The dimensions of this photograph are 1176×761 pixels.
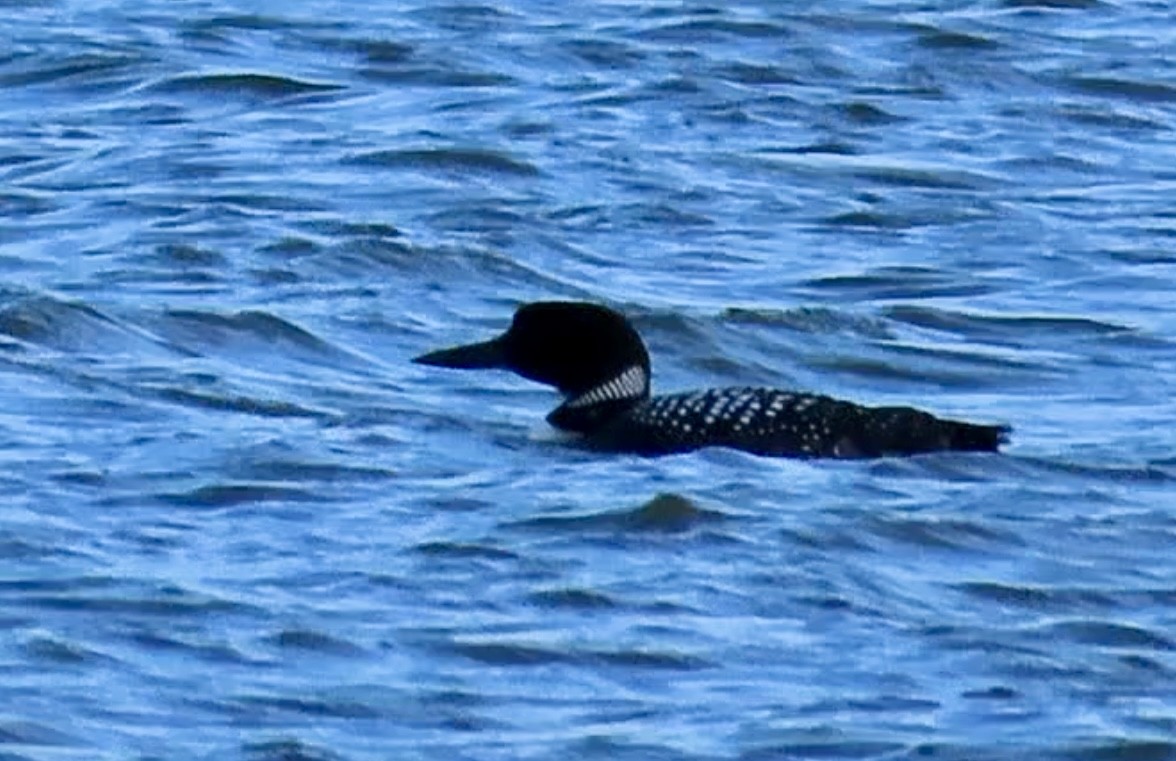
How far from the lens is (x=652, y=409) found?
12.1m

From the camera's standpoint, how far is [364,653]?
31.5 feet

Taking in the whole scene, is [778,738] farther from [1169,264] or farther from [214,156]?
[214,156]

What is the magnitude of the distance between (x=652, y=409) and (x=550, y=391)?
111 centimetres

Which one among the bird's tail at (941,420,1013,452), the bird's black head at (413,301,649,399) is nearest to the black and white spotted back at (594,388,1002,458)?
the bird's tail at (941,420,1013,452)

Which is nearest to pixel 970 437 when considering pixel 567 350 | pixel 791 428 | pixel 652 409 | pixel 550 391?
pixel 791 428

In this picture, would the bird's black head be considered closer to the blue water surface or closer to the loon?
the loon

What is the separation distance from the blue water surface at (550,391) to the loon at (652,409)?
0.23 ft

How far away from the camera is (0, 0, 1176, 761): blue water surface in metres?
9.41

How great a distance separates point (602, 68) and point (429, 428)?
22.6 feet

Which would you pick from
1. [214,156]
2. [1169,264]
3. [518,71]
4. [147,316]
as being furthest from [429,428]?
[518,71]

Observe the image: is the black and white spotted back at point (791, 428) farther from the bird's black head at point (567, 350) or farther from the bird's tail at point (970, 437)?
the bird's black head at point (567, 350)

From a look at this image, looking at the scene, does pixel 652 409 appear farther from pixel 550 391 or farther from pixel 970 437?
pixel 550 391

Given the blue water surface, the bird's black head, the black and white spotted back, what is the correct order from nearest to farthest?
the blue water surface < the black and white spotted back < the bird's black head

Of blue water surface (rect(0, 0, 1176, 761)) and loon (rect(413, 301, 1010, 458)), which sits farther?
loon (rect(413, 301, 1010, 458))
